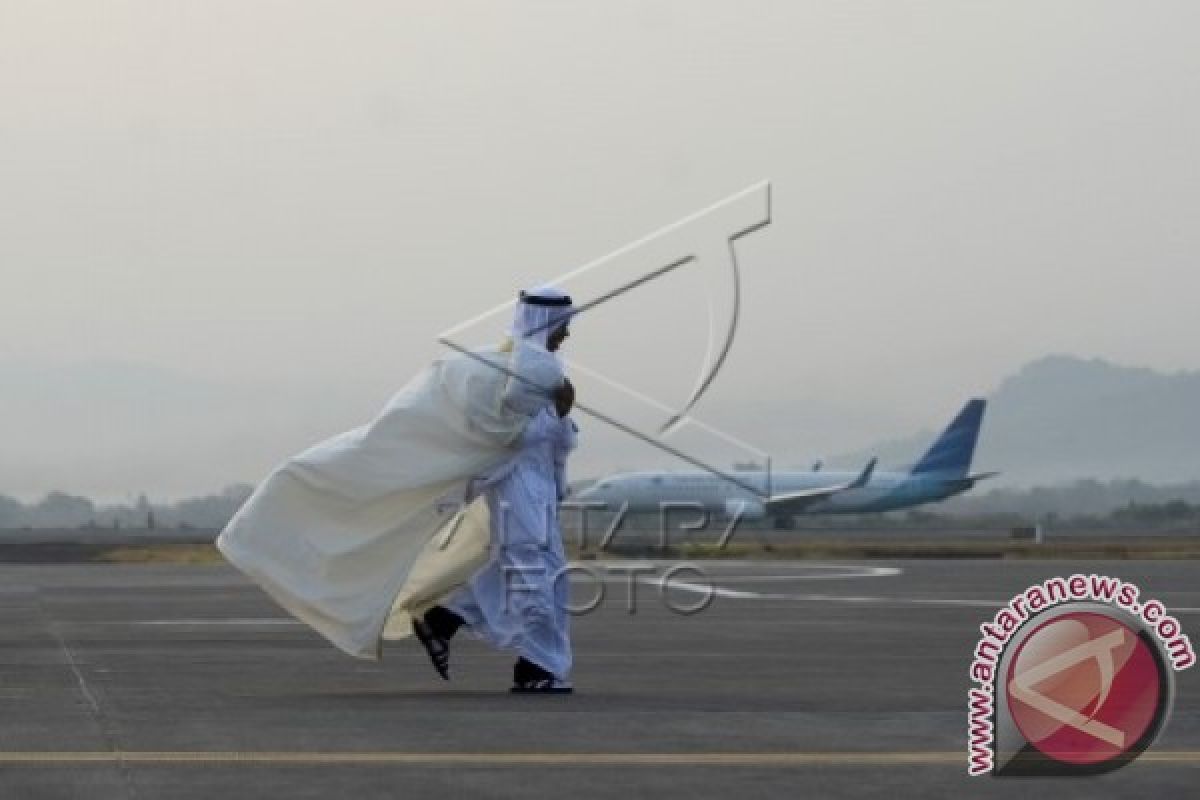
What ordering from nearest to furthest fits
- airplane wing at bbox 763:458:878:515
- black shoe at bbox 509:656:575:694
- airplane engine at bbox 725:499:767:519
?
black shoe at bbox 509:656:575:694 < airplane engine at bbox 725:499:767:519 < airplane wing at bbox 763:458:878:515

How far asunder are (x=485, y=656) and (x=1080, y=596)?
376 inches

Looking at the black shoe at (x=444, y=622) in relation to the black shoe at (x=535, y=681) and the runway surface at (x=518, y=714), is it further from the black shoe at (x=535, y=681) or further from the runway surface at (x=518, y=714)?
the black shoe at (x=535, y=681)

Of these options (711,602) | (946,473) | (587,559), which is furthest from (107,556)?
(946,473)

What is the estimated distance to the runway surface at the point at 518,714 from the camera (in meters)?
8.65

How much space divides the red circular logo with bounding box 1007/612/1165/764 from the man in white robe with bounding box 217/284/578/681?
5326 mm

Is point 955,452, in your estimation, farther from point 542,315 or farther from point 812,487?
point 542,315

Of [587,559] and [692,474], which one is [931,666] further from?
[692,474]

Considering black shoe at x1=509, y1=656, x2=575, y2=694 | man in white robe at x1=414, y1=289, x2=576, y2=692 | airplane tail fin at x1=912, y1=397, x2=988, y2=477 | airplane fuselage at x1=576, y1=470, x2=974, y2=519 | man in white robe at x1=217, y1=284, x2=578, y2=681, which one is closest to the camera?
black shoe at x1=509, y1=656, x2=575, y2=694

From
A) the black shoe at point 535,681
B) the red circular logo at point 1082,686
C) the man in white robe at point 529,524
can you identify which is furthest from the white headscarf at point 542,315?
the red circular logo at point 1082,686

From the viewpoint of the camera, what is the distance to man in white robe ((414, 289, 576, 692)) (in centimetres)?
1364

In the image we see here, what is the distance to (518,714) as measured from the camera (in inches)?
459

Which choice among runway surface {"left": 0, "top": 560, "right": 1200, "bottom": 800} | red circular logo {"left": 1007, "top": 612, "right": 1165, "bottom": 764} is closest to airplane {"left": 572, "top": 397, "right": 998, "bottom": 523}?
runway surface {"left": 0, "top": 560, "right": 1200, "bottom": 800}

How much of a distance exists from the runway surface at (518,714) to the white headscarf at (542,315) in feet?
6.42

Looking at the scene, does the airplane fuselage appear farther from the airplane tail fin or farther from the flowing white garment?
the flowing white garment
